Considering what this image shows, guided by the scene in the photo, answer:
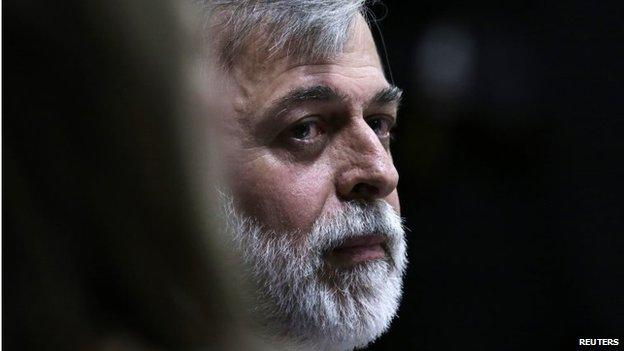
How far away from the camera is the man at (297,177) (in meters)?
1.20

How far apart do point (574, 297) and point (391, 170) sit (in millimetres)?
415

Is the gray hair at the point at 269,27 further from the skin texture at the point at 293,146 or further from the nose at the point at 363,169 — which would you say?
the nose at the point at 363,169

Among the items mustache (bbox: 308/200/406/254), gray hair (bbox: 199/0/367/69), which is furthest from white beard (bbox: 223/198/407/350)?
gray hair (bbox: 199/0/367/69)

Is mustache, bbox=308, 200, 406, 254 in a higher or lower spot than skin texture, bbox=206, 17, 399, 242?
lower

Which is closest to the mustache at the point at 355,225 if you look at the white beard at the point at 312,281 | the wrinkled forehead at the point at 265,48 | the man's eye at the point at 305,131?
the white beard at the point at 312,281

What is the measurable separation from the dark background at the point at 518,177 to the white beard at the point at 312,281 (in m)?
0.21

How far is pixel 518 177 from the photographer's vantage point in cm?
141

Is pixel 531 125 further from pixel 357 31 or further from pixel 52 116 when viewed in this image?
pixel 52 116

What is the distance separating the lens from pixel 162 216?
0.58 metres

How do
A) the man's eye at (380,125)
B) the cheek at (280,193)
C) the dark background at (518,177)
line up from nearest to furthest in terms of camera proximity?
the cheek at (280,193) → the man's eye at (380,125) → the dark background at (518,177)

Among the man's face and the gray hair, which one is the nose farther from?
the gray hair

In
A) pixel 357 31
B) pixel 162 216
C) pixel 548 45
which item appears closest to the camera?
pixel 162 216

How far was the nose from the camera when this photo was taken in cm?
121

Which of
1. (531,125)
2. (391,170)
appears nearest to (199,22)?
(391,170)
